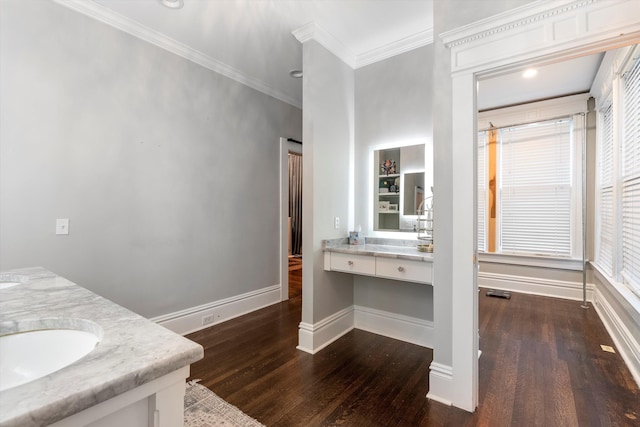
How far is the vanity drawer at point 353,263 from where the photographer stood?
95.7 inches

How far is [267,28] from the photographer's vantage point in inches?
99.6

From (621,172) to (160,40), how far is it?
14.2 feet

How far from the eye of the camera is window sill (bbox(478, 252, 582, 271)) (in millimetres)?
3904

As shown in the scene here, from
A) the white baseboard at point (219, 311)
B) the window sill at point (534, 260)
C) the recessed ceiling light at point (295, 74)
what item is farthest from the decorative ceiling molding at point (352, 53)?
the window sill at point (534, 260)

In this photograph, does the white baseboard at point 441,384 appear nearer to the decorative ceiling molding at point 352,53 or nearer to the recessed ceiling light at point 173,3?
the decorative ceiling molding at point 352,53

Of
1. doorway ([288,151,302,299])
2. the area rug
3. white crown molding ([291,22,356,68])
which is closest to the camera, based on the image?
the area rug

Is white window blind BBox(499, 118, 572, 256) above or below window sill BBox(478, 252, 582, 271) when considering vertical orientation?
above

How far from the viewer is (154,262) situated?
264 centimetres

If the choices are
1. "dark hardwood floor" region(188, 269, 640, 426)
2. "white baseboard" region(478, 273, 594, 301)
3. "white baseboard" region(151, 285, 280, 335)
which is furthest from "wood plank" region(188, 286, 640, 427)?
"white baseboard" region(478, 273, 594, 301)

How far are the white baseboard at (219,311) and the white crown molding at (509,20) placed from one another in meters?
3.00

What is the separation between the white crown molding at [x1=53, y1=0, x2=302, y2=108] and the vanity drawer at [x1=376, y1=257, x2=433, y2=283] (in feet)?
8.10

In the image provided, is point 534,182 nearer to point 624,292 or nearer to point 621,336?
point 624,292

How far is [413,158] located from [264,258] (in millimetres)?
2081

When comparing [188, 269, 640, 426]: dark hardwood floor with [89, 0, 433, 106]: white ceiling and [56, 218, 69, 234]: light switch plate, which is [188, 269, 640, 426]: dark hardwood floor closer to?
[56, 218, 69, 234]: light switch plate
